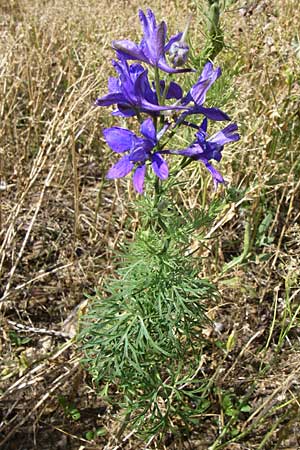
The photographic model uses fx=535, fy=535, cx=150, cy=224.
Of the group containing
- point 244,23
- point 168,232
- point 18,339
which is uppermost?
point 244,23

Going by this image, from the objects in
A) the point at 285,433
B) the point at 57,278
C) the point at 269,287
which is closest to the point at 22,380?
the point at 57,278

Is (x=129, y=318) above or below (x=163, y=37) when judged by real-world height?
below

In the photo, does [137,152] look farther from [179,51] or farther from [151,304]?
[151,304]

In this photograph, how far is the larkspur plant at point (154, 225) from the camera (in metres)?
1.29

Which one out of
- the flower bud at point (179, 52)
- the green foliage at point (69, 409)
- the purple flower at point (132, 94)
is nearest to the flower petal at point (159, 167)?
the purple flower at point (132, 94)

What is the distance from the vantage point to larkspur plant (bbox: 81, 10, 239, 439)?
4.24ft

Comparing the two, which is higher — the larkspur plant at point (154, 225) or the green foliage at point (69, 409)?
the larkspur plant at point (154, 225)

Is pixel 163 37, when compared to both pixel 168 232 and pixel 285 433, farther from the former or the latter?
pixel 285 433

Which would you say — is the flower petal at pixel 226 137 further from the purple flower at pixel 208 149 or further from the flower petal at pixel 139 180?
the flower petal at pixel 139 180

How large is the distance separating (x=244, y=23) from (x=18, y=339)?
5.86 ft

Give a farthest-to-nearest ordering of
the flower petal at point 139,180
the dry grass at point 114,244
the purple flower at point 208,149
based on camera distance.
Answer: the dry grass at point 114,244 → the purple flower at point 208,149 → the flower petal at point 139,180

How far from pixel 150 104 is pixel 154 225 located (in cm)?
41

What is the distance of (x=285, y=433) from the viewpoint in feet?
5.90

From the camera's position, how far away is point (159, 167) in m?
1.26
